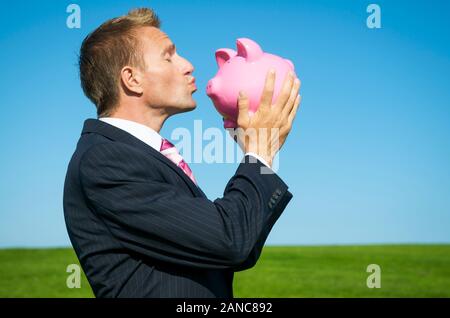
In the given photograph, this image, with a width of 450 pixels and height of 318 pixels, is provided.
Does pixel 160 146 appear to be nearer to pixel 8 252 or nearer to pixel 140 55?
pixel 140 55

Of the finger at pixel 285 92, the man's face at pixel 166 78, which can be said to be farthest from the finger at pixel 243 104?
the man's face at pixel 166 78

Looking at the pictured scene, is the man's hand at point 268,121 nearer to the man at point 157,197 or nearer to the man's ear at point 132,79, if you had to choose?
the man at point 157,197

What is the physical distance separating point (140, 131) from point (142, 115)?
13 cm

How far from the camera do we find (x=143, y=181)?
90.8 inches

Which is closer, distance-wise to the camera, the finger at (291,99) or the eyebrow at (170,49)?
the finger at (291,99)

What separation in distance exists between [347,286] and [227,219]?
12366mm

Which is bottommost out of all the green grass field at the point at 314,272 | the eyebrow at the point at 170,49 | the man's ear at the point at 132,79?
the green grass field at the point at 314,272

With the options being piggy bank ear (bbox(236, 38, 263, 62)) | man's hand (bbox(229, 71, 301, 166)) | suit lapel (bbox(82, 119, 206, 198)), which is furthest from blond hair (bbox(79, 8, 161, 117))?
man's hand (bbox(229, 71, 301, 166))

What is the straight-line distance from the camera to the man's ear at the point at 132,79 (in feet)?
8.98

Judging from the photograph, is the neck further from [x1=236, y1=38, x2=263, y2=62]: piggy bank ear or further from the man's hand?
[x1=236, y1=38, x2=263, y2=62]: piggy bank ear

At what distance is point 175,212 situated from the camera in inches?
88.2

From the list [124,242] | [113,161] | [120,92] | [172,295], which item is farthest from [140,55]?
[172,295]

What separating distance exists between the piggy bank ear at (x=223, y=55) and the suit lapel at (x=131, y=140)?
87 cm

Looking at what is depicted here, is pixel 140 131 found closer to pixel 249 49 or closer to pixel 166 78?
pixel 166 78
